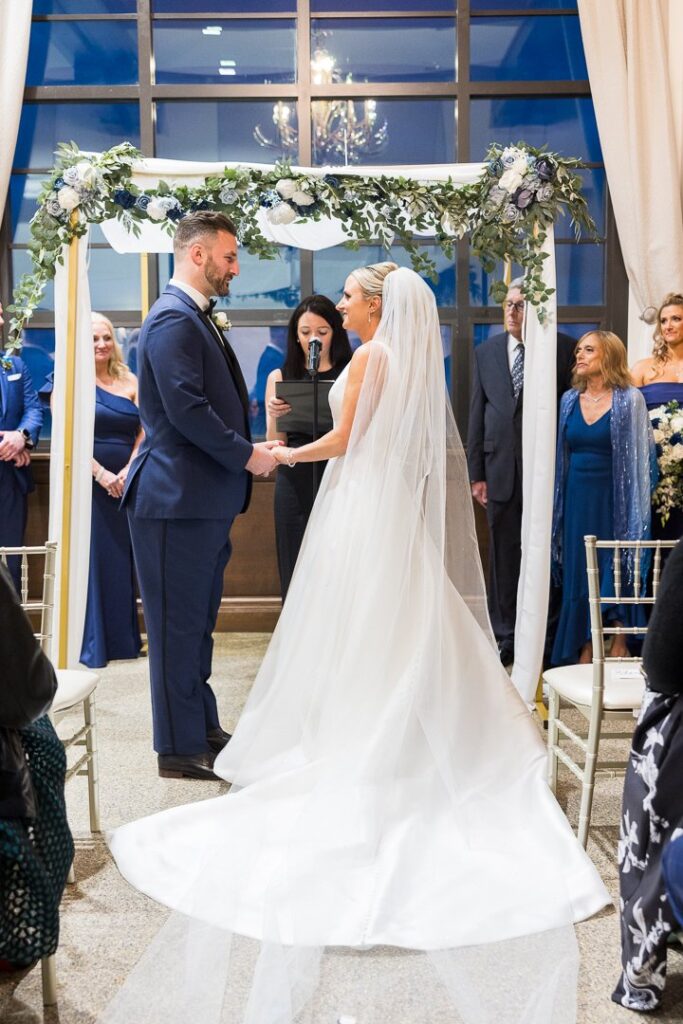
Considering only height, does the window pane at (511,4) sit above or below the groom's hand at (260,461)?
above

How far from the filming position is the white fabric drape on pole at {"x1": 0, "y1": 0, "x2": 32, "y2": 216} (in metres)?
5.73

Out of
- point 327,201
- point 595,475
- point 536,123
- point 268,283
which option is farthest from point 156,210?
point 536,123

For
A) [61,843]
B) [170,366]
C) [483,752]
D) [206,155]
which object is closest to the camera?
[61,843]

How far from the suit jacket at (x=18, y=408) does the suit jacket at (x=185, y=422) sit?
201 cm

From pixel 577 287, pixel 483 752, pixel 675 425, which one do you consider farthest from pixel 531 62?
pixel 483 752

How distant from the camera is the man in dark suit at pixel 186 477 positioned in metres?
3.24

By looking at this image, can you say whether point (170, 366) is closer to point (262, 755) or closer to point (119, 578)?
point (262, 755)

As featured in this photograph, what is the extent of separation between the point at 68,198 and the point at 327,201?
3.32 feet

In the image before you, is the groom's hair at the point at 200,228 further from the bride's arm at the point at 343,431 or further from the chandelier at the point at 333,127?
the chandelier at the point at 333,127

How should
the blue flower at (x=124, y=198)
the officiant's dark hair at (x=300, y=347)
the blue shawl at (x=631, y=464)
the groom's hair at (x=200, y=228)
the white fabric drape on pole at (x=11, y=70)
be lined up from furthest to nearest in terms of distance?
1. the white fabric drape on pole at (x=11, y=70)
2. the officiant's dark hair at (x=300, y=347)
3. the blue shawl at (x=631, y=464)
4. the blue flower at (x=124, y=198)
5. the groom's hair at (x=200, y=228)

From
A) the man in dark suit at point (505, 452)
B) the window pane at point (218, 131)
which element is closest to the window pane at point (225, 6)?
the window pane at point (218, 131)

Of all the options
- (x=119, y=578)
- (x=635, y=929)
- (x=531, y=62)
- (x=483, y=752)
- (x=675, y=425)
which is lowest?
(x=635, y=929)

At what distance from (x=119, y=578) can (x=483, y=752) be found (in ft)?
9.01

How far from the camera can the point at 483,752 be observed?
286 centimetres
